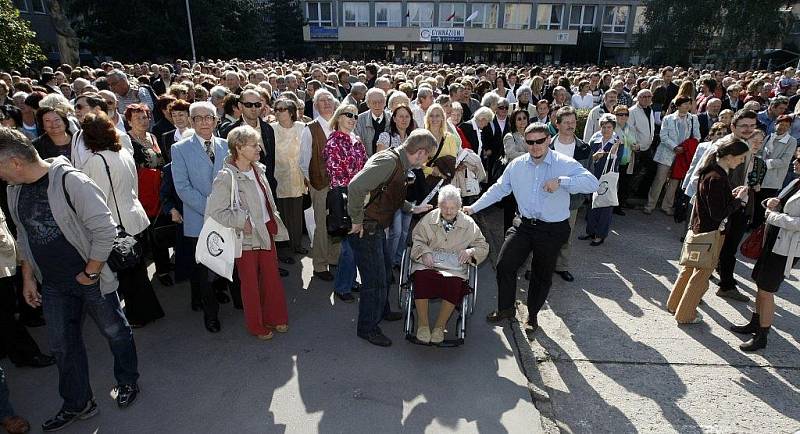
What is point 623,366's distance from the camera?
3.94 metres

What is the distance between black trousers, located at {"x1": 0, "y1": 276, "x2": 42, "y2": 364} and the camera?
3.52m

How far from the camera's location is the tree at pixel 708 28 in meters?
34.1

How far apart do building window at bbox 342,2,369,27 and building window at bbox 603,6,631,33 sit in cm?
2490

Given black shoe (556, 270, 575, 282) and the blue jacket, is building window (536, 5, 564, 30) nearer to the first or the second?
black shoe (556, 270, 575, 282)

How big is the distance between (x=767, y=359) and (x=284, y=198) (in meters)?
4.90

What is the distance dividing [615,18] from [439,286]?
182ft

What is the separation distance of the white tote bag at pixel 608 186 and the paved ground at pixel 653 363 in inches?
35.4

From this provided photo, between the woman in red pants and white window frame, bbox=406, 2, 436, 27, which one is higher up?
white window frame, bbox=406, 2, 436, 27

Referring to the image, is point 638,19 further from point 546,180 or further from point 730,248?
point 546,180

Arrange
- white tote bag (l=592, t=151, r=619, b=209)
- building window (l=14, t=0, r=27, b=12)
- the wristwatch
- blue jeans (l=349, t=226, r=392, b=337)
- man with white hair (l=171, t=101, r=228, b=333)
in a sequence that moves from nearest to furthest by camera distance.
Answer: the wristwatch
blue jeans (l=349, t=226, r=392, b=337)
man with white hair (l=171, t=101, r=228, b=333)
white tote bag (l=592, t=151, r=619, b=209)
building window (l=14, t=0, r=27, b=12)

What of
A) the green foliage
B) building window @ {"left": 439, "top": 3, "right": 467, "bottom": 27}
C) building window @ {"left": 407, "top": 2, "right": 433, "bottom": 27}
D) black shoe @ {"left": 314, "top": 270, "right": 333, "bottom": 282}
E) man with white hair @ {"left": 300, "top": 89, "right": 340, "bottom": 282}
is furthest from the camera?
building window @ {"left": 407, "top": 2, "right": 433, "bottom": 27}

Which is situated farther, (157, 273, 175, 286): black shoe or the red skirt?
(157, 273, 175, 286): black shoe

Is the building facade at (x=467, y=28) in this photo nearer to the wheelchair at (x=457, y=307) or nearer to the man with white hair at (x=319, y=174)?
the man with white hair at (x=319, y=174)

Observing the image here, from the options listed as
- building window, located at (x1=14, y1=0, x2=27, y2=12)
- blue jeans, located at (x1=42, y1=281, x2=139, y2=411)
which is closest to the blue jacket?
blue jeans, located at (x1=42, y1=281, x2=139, y2=411)
